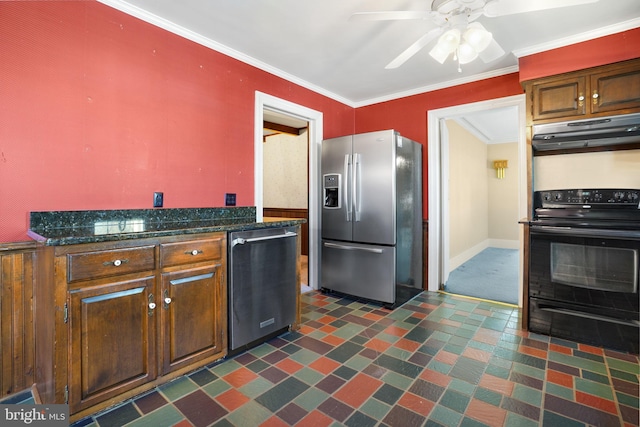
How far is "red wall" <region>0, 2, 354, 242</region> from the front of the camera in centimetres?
182

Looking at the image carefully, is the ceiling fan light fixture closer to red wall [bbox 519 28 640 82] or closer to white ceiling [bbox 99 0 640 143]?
white ceiling [bbox 99 0 640 143]

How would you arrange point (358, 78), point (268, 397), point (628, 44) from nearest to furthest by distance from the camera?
1. point (268, 397)
2. point (628, 44)
3. point (358, 78)

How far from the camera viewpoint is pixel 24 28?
6.02 feet

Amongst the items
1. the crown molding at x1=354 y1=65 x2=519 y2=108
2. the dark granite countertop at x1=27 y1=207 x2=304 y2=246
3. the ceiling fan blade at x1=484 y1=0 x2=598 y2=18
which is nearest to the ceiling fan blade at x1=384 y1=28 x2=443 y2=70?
the ceiling fan blade at x1=484 y1=0 x2=598 y2=18

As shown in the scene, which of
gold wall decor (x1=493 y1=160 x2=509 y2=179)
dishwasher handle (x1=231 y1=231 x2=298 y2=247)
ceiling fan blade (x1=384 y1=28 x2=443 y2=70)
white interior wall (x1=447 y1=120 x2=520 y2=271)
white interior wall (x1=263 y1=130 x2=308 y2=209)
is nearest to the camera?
ceiling fan blade (x1=384 y1=28 x2=443 y2=70)

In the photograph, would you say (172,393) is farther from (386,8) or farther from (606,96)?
(606,96)

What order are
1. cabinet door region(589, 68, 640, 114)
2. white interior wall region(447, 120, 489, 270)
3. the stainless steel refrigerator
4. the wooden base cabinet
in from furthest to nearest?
1. white interior wall region(447, 120, 489, 270)
2. the stainless steel refrigerator
3. cabinet door region(589, 68, 640, 114)
4. the wooden base cabinet

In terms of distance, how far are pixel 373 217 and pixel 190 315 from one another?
2.02 meters

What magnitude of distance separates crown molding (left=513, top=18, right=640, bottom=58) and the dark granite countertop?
2611 mm

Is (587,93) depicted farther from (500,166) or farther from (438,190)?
(500,166)

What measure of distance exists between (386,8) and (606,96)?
1.90 metres

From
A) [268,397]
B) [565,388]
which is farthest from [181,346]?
[565,388]

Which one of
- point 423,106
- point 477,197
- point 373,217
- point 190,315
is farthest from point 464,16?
point 477,197

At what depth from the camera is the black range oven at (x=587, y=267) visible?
229 cm
